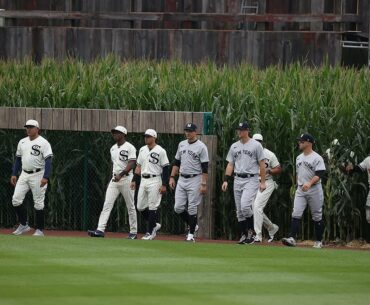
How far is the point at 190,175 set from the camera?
22.2 metres

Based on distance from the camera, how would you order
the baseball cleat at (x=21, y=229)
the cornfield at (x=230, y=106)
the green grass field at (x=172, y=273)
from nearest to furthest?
1. the green grass field at (x=172, y=273)
2. the baseball cleat at (x=21, y=229)
3. the cornfield at (x=230, y=106)

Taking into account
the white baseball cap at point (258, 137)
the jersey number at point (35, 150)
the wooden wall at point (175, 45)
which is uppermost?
the wooden wall at point (175, 45)

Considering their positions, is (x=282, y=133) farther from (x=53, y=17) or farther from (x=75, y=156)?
(x=53, y=17)

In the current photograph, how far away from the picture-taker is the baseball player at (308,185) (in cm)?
2098

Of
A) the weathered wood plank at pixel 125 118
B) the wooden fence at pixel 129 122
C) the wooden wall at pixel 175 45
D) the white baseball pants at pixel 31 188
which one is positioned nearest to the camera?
the white baseball pants at pixel 31 188

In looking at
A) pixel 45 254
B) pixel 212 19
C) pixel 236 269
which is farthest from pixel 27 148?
pixel 212 19

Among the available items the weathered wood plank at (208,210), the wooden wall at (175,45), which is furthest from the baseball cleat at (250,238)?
the wooden wall at (175,45)

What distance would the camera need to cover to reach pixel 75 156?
24.6 m

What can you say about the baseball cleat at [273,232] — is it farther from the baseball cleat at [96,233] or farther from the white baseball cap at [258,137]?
the baseball cleat at [96,233]

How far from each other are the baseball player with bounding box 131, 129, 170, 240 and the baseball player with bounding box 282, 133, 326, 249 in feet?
7.32

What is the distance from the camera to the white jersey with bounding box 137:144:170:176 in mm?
21984

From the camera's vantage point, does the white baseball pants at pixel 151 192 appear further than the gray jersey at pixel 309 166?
Yes

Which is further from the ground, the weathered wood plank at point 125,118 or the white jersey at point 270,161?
the weathered wood plank at point 125,118

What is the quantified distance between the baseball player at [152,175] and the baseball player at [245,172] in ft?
3.47
